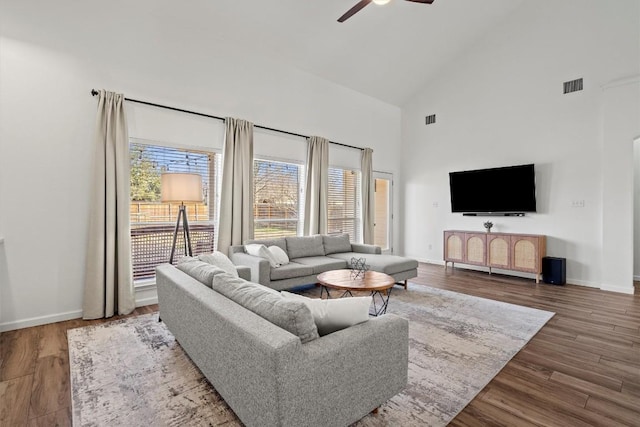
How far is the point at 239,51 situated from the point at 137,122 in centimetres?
198

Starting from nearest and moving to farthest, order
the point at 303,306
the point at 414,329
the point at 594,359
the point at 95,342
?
the point at 303,306
the point at 594,359
the point at 95,342
the point at 414,329

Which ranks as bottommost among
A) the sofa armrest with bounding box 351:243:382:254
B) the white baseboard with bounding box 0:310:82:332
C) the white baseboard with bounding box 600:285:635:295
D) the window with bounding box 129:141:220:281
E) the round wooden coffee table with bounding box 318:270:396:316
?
the white baseboard with bounding box 0:310:82:332

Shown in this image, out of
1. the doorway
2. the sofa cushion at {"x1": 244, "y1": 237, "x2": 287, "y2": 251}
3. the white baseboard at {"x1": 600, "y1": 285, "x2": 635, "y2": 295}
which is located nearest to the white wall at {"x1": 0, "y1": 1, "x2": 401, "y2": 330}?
the sofa cushion at {"x1": 244, "y1": 237, "x2": 287, "y2": 251}

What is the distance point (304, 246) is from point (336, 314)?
345cm

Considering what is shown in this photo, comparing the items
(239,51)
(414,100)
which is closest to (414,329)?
(239,51)

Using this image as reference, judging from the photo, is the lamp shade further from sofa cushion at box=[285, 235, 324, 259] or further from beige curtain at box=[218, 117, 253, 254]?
sofa cushion at box=[285, 235, 324, 259]

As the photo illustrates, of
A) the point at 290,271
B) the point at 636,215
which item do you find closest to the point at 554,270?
the point at 636,215

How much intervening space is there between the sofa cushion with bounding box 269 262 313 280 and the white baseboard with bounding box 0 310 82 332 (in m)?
2.29

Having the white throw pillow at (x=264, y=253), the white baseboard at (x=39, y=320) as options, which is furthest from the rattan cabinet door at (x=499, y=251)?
the white baseboard at (x=39, y=320)

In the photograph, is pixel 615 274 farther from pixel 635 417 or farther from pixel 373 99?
pixel 373 99

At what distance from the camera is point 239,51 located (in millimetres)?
4902

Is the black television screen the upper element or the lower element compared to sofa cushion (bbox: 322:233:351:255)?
upper

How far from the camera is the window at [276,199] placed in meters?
5.31

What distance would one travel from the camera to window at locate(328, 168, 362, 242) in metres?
6.55
